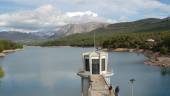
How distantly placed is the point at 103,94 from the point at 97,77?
13.4ft

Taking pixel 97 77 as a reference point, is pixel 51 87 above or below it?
below

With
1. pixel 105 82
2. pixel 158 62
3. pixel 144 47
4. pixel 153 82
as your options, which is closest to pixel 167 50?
pixel 158 62

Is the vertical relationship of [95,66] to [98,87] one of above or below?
above

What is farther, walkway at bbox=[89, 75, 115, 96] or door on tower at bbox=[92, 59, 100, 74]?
door on tower at bbox=[92, 59, 100, 74]

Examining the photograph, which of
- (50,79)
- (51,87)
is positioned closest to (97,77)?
(51,87)

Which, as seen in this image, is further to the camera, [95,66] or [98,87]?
[95,66]

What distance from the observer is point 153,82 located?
82188mm

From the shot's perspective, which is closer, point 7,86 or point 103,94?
point 103,94

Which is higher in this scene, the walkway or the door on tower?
the door on tower

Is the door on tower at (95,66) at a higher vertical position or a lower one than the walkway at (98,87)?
higher

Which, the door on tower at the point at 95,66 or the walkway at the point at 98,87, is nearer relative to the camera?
the walkway at the point at 98,87

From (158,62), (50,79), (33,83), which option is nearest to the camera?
(33,83)

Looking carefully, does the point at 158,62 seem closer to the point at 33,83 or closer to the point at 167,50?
the point at 167,50

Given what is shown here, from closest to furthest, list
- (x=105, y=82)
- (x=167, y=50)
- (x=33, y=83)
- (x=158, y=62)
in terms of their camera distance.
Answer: (x=105, y=82)
(x=33, y=83)
(x=158, y=62)
(x=167, y=50)
